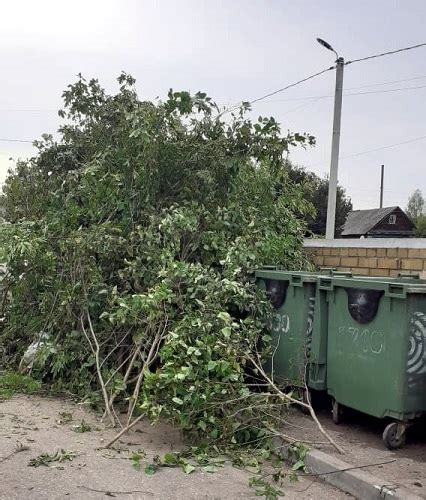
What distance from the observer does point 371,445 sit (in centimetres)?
494

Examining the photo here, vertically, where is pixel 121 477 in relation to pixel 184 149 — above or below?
below

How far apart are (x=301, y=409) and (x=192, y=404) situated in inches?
59.1

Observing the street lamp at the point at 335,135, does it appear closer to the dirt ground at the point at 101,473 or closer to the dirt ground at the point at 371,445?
the dirt ground at the point at 371,445

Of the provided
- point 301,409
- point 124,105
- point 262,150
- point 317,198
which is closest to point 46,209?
point 124,105

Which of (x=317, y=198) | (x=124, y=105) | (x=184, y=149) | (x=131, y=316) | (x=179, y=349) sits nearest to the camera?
(x=179, y=349)

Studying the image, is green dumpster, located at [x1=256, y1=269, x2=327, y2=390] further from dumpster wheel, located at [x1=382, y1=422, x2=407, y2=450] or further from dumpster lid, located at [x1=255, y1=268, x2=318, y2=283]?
dumpster wheel, located at [x1=382, y1=422, x2=407, y2=450]

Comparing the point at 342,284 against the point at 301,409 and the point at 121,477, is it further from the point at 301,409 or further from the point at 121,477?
the point at 121,477

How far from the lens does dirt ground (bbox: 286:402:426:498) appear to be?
4.26 metres

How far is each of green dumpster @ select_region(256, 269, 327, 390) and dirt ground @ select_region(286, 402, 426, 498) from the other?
0.36 metres

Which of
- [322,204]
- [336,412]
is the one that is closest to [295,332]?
[336,412]

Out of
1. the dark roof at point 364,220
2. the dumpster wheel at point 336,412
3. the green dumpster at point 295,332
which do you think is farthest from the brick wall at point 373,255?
the dark roof at point 364,220

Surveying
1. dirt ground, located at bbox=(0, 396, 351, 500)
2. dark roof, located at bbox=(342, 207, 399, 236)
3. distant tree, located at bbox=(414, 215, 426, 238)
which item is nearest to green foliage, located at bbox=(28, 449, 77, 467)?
dirt ground, located at bbox=(0, 396, 351, 500)

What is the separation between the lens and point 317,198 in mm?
38156

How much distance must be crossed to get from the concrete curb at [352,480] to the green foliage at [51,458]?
176 cm
